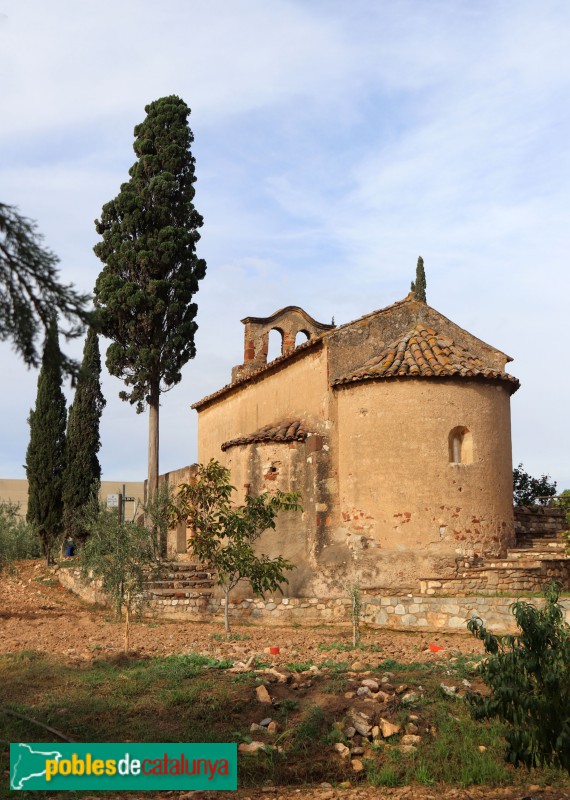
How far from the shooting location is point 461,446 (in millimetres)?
20250

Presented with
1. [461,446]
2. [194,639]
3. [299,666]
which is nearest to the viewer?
[299,666]

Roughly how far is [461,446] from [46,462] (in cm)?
1642

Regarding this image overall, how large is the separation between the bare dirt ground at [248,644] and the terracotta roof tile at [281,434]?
14.3 ft

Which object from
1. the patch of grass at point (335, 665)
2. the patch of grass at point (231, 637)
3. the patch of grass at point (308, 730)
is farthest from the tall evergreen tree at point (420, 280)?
the patch of grass at point (308, 730)

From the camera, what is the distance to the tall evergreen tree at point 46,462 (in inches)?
1207

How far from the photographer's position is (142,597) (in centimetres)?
2059

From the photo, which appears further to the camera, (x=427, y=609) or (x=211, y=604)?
(x=211, y=604)

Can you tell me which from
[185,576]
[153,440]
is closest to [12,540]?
[185,576]

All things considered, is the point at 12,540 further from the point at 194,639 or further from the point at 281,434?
the point at 194,639

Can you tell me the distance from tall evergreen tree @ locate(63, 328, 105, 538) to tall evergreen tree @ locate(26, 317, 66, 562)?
45 centimetres

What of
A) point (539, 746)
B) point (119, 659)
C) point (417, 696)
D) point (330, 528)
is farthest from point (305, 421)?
point (539, 746)

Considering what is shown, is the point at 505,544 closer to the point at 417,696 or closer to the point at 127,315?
the point at 417,696

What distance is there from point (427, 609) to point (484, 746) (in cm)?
716

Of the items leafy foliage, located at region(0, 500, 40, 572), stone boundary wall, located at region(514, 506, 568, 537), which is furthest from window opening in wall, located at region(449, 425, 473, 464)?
leafy foliage, located at region(0, 500, 40, 572)
